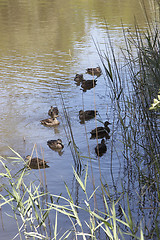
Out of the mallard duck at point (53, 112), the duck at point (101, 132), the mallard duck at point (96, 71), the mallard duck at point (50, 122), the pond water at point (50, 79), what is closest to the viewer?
the pond water at point (50, 79)

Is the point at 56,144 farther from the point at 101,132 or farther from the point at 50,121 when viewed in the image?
the point at 50,121

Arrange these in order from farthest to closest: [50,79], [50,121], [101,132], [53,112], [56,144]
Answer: [50,79], [53,112], [50,121], [101,132], [56,144]

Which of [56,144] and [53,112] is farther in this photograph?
[53,112]

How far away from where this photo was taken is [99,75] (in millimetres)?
10469

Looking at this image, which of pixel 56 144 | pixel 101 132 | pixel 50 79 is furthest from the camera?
pixel 50 79

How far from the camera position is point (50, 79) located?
10133 millimetres

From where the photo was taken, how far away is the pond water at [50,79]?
563 centimetres

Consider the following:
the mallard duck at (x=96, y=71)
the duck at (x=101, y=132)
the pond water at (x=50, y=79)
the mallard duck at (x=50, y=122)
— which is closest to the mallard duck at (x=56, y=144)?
the pond water at (x=50, y=79)

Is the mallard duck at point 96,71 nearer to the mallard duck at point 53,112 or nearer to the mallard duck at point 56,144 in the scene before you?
the mallard duck at point 53,112

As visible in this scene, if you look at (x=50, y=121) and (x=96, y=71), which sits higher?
(x=96, y=71)

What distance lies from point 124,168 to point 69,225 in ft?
4.66

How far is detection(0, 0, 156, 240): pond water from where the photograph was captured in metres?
5.63

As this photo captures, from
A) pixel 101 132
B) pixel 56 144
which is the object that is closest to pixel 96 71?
pixel 101 132

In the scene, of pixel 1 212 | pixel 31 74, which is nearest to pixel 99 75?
pixel 31 74
